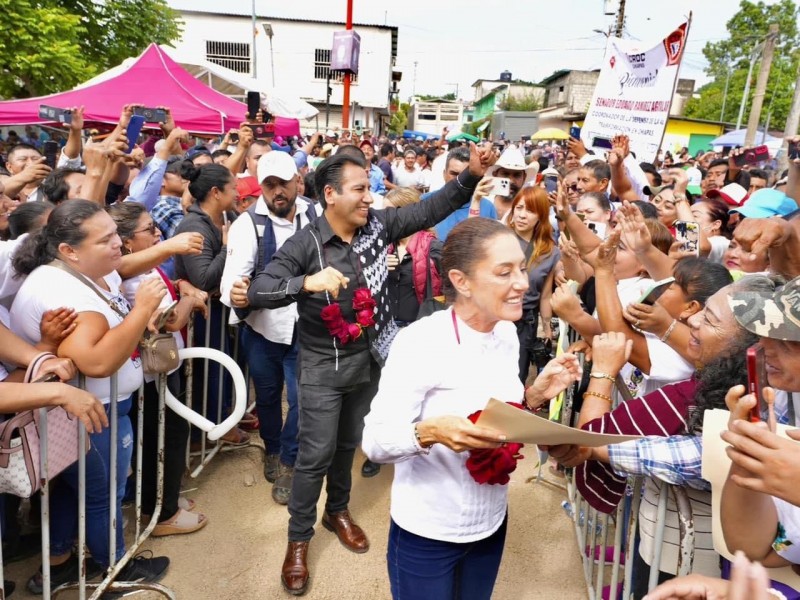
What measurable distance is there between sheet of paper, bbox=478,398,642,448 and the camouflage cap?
485 millimetres

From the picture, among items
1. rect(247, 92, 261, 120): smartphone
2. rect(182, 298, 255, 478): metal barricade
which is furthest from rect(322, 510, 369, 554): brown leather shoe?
rect(247, 92, 261, 120): smartphone

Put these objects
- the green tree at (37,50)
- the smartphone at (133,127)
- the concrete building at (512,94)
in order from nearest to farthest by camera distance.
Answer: the smartphone at (133,127) → the green tree at (37,50) → the concrete building at (512,94)

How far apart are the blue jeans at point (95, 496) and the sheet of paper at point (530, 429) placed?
198cm

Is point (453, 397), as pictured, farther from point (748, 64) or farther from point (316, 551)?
point (748, 64)

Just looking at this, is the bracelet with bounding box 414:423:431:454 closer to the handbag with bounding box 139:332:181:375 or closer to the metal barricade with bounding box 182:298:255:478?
the handbag with bounding box 139:332:181:375

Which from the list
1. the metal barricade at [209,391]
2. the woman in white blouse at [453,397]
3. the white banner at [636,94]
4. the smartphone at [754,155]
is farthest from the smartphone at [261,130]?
the smartphone at [754,155]

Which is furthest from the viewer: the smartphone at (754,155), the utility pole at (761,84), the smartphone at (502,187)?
the utility pole at (761,84)

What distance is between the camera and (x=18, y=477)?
7.12ft

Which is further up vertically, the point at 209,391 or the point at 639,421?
the point at 639,421

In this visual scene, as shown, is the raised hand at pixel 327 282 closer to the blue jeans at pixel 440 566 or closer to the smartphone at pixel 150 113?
the blue jeans at pixel 440 566

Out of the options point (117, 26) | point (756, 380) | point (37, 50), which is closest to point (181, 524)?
point (756, 380)

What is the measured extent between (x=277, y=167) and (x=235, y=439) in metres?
2.21

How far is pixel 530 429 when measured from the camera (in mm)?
1604

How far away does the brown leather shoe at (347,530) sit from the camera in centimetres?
337
